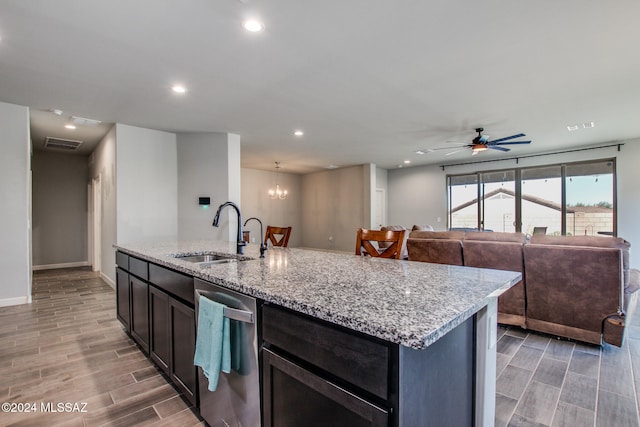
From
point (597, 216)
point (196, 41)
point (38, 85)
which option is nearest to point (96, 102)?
point (38, 85)

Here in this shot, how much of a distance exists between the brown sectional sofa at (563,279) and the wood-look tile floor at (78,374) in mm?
2981

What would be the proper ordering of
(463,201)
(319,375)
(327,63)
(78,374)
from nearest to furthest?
(319,375), (78,374), (327,63), (463,201)

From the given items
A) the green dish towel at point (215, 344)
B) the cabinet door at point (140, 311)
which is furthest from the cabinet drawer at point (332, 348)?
the cabinet door at point (140, 311)

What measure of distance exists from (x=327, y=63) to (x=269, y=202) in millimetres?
7223

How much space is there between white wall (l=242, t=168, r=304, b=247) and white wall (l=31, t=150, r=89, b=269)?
3.95 meters

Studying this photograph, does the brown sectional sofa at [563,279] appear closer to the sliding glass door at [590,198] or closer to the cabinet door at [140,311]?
the cabinet door at [140,311]

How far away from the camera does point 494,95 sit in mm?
3758

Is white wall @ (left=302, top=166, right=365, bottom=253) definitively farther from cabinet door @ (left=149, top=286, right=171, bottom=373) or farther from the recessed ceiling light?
cabinet door @ (left=149, top=286, right=171, bottom=373)

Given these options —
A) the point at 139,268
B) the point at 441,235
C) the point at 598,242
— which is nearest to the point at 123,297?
the point at 139,268

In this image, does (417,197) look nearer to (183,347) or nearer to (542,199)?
(542,199)

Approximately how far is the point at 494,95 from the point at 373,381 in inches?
160

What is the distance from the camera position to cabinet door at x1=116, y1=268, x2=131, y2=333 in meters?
2.77

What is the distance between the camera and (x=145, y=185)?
507 cm

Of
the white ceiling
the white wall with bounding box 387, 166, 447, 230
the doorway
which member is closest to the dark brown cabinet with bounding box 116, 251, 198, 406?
the white ceiling
